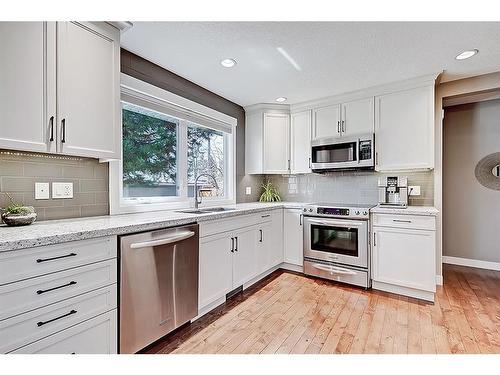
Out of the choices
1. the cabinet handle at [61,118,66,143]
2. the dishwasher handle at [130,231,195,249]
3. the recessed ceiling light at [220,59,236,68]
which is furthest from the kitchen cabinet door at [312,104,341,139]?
the cabinet handle at [61,118,66,143]

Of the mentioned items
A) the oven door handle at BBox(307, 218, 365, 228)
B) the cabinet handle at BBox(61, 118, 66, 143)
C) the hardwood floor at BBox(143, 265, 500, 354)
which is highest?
the cabinet handle at BBox(61, 118, 66, 143)

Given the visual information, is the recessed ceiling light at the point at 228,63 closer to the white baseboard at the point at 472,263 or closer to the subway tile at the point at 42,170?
the subway tile at the point at 42,170

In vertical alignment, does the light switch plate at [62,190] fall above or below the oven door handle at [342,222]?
above

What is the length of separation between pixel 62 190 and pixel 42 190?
12 centimetres

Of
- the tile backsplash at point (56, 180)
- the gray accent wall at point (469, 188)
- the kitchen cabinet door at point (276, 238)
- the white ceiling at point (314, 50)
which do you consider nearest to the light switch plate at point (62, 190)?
the tile backsplash at point (56, 180)

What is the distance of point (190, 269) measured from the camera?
207 centimetres

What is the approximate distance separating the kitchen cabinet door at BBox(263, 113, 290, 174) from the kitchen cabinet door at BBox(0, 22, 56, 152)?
2664 mm

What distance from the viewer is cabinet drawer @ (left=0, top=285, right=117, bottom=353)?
114cm

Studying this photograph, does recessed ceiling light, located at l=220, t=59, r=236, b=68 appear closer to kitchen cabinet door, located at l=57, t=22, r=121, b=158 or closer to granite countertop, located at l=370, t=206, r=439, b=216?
kitchen cabinet door, located at l=57, t=22, r=121, b=158

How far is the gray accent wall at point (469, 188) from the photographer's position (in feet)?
11.5

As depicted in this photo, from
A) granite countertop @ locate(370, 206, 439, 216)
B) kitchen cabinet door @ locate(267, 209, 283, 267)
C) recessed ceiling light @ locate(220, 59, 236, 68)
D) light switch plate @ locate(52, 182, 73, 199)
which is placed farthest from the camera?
kitchen cabinet door @ locate(267, 209, 283, 267)

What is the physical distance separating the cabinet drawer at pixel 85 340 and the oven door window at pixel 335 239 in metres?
2.34

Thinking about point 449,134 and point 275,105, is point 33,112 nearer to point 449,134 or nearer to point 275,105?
point 275,105
